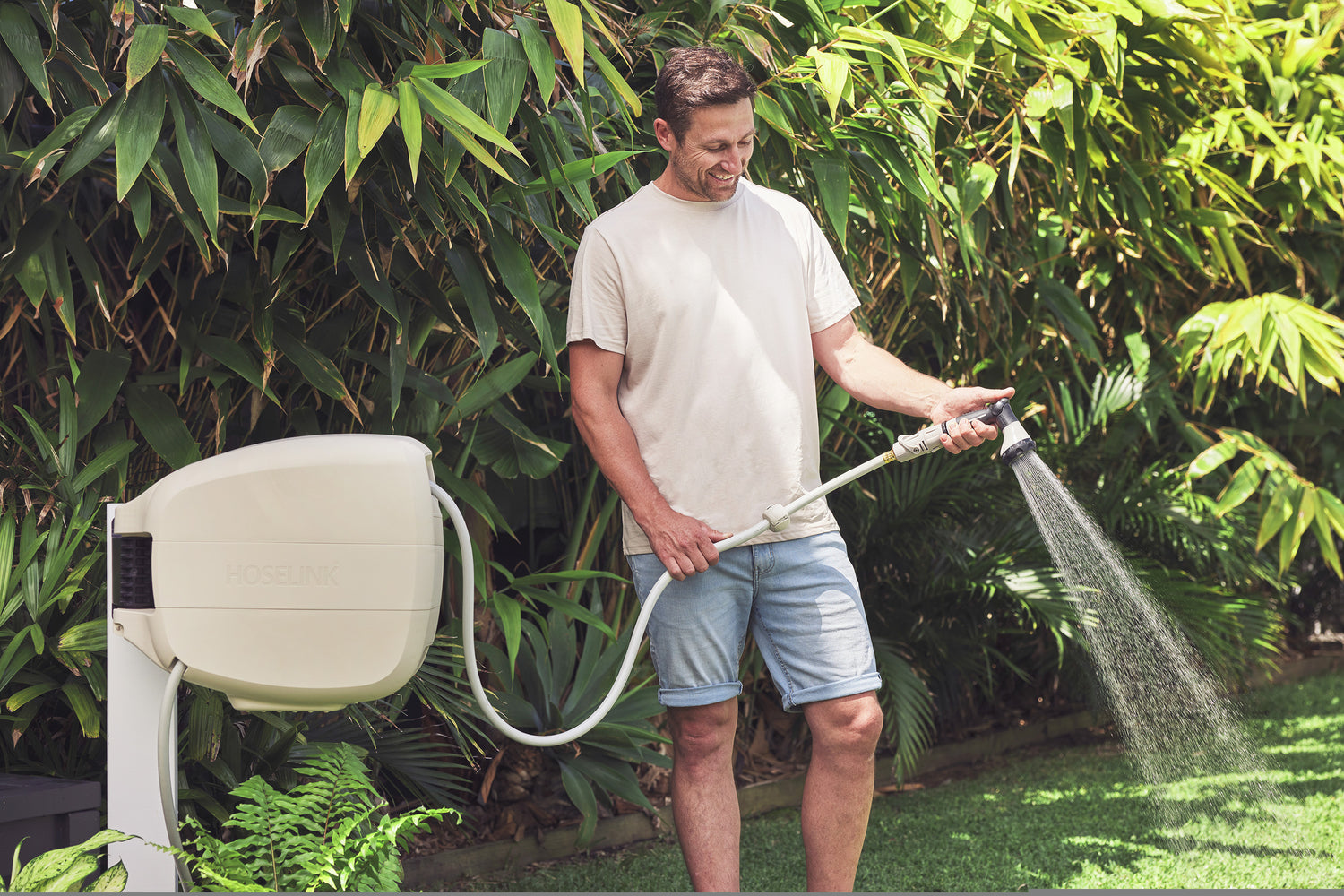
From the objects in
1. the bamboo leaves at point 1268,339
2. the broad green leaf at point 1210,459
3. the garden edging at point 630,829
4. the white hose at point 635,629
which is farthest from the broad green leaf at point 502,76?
the broad green leaf at point 1210,459

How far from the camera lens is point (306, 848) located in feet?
4.88

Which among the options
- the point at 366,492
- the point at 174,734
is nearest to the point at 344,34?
the point at 366,492

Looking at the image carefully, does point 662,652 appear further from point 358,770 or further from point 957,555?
point 957,555

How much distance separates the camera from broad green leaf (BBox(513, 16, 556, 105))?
1.76m

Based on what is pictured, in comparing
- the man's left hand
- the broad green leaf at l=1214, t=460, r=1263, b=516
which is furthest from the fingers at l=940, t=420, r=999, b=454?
the broad green leaf at l=1214, t=460, r=1263, b=516

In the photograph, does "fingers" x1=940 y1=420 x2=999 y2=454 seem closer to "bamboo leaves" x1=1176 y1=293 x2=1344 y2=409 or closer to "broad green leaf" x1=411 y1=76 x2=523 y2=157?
"broad green leaf" x1=411 y1=76 x2=523 y2=157

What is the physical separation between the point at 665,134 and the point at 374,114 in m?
0.45

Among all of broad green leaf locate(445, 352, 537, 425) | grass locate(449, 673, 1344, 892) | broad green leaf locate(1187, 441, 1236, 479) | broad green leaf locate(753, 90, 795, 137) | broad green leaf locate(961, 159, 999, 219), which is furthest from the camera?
broad green leaf locate(1187, 441, 1236, 479)

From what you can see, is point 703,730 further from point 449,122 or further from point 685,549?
point 449,122

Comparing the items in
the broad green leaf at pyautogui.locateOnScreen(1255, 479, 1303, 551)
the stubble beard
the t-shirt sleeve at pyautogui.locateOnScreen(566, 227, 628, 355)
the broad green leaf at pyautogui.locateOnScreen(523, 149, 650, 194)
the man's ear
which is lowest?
the broad green leaf at pyautogui.locateOnScreen(1255, 479, 1303, 551)

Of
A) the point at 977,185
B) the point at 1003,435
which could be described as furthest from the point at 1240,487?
the point at 1003,435

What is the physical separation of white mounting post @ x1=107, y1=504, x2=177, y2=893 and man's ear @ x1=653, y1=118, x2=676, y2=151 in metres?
0.93

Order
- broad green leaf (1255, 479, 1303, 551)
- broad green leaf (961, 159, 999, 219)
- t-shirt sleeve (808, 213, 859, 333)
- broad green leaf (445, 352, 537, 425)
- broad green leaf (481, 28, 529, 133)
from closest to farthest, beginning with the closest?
broad green leaf (481, 28, 529, 133) → t-shirt sleeve (808, 213, 859, 333) → broad green leaf (445, 352, 537, 425) → broad green leaf (961, 159, 999, 219) → broad green leaf (1255, 479, 1303, 551)

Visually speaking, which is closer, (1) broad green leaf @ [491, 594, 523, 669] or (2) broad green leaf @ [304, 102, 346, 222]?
(2) broad green leaf @ [304, 102, 346, 222]
